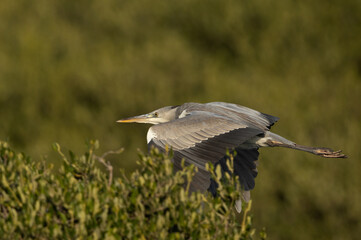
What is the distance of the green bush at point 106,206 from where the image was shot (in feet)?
10.4

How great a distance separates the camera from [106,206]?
3.22 metres

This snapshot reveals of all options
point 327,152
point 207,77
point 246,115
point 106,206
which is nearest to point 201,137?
point 246,115

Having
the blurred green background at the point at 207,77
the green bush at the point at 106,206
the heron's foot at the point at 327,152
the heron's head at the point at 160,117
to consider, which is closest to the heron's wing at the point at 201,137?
the heron's foot at the point at 327,152

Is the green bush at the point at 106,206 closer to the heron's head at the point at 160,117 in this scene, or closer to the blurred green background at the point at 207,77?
the heron's head at the point at 160,117

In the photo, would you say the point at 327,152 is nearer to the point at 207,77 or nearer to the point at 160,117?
the point at 160,117

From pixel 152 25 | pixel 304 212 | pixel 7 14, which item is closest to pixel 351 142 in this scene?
pixel 304 212

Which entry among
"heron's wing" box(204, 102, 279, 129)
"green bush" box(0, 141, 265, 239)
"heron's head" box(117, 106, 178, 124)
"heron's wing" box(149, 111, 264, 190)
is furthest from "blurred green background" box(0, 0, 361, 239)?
"green bush" box(0, 141, 265, 239)

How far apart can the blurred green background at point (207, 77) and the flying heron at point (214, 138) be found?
605cm

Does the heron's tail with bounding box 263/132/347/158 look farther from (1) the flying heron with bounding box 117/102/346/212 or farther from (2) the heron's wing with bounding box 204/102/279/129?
(2) the heron's wing with bounding box 204/102/279/129

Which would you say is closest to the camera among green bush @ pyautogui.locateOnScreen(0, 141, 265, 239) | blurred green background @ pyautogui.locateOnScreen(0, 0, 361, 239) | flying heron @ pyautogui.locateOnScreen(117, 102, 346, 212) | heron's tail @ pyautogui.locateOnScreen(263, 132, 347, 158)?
green bush @ pyautogui.locateOnScreen(0, 141, 265, 239)

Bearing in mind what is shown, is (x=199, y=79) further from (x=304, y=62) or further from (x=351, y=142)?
(x=351, y=142)

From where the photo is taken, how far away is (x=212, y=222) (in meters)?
3.40

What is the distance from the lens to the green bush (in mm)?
3170

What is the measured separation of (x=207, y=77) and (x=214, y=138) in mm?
9716
